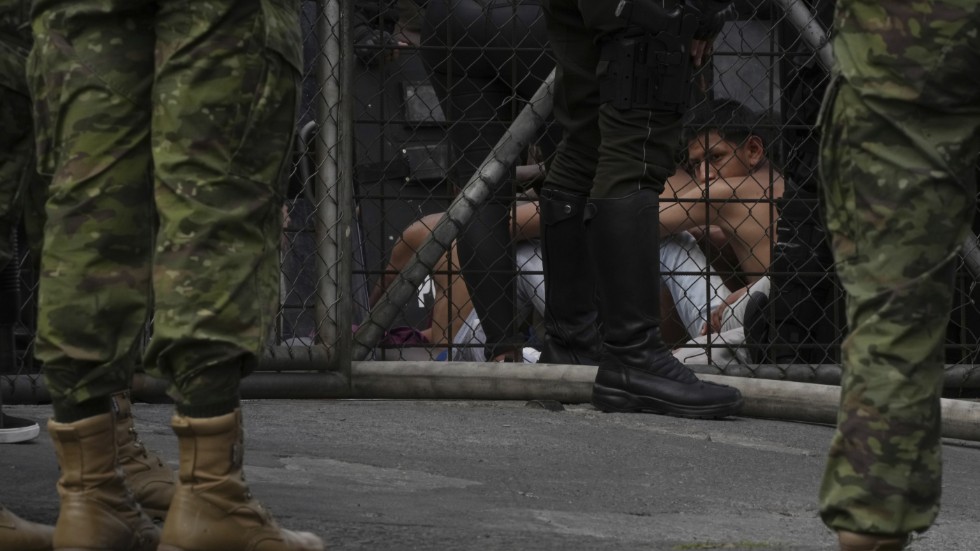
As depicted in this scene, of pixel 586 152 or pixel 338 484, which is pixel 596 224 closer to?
pixel 586 152

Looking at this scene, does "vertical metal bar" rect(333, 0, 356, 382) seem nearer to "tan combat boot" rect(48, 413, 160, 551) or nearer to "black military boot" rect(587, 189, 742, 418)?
"black military boot" rect(587, 189, 742, 418)

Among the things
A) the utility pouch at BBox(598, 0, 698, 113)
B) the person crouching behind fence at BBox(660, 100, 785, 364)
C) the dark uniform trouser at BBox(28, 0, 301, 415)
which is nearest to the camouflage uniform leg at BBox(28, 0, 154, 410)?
the dark uniform trouser at BBox(28, 0, 301, 415)

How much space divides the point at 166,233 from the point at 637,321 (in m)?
2.31

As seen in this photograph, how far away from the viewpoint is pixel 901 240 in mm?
2100

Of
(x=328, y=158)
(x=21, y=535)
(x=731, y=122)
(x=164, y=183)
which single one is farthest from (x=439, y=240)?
(x=164, y=183)

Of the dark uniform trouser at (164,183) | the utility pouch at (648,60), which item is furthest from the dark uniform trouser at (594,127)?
the dark uniform trouser at (164,183)

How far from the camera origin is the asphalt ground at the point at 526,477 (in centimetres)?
292

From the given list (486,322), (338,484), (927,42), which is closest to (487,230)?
(486,322)

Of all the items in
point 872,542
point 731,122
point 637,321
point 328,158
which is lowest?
point 872,542

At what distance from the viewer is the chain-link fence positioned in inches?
199

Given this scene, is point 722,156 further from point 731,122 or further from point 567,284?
point 567,284

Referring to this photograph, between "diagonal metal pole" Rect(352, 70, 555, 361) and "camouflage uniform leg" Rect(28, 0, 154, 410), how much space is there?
8.84ft

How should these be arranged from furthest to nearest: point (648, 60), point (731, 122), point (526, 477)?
point (731, 122) → point (648, 60) → point (526, 477)

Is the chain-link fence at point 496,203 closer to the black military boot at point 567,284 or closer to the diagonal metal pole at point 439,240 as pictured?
the diagonal metal pole at point 439,240
